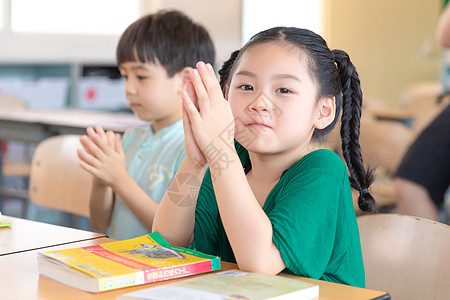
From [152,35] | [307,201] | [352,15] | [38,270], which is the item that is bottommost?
[38,270]

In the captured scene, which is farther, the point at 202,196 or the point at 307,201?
the point at 202,196

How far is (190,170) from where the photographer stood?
1.09 metres

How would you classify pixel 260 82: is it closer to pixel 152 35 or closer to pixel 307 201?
pixel 307 201

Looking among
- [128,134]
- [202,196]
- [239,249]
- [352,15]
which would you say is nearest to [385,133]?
[128,134]

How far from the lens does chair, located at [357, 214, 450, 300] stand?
1.12 m

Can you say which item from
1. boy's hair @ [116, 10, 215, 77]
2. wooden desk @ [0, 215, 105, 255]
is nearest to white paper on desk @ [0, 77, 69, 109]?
boy's hair @ [116, 10, 215, 77]

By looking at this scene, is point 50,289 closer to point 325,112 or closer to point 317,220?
point 317,220

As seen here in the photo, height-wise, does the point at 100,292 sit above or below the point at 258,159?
below

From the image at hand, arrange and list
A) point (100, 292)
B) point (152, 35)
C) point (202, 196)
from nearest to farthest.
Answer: point (100, 292), point (202, 196), point (152, 35)

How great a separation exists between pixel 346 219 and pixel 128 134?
95cm

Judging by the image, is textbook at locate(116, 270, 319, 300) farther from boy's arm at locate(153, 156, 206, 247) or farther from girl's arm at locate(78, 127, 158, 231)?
girl's arm at locate(78, 127, 158, 231)

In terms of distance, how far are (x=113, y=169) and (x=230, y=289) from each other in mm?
805

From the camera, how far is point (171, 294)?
76 centimetres

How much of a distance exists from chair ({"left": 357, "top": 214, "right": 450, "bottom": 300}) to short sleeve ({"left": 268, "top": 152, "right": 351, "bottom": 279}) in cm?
22
